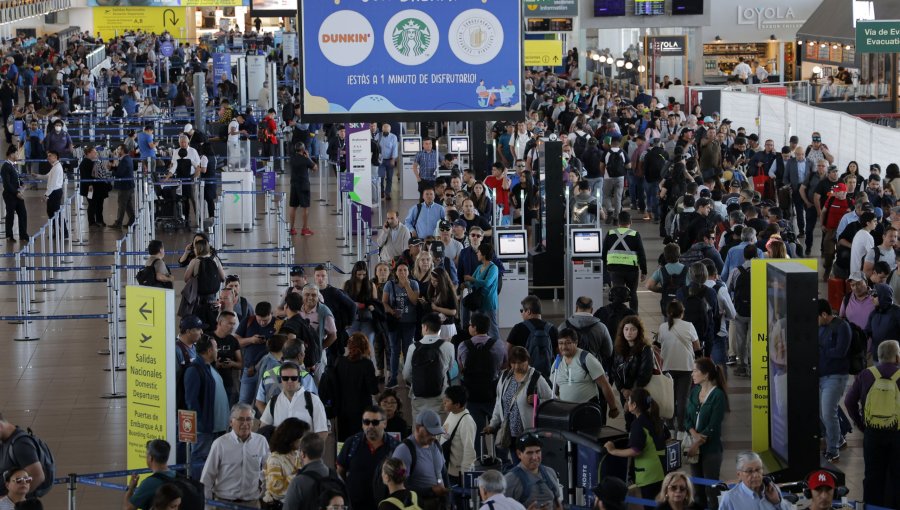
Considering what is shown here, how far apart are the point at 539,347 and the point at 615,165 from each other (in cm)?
1342

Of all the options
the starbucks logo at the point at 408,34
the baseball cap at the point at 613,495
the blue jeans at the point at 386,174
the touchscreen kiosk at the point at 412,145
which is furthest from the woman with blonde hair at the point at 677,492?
the touchscreen kiosk at the point at 412,145

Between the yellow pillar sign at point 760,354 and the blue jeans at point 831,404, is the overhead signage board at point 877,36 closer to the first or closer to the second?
the blue jeans at point 831,404

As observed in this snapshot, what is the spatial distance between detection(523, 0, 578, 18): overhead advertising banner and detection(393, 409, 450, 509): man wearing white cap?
35.1 m

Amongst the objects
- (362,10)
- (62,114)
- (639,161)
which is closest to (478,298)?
(362,10)

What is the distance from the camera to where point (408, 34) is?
16797 millimetres

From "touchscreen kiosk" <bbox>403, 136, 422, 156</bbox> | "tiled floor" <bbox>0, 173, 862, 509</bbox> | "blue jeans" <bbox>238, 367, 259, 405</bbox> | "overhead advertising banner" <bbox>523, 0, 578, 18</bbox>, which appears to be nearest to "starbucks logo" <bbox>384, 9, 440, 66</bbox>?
"tiled floor" <bbox>0, 173, 862, 509</bbox>

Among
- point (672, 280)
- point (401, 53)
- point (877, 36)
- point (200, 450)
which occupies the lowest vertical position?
point (200, 450)

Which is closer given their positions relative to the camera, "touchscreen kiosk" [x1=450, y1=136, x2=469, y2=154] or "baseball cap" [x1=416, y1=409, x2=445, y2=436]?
"baseball cap" [x1=416, y1=409, x2=445, y2=436]

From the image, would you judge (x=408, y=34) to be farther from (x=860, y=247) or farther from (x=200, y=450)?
(x=200, y=450)

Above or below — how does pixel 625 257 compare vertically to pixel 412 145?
below

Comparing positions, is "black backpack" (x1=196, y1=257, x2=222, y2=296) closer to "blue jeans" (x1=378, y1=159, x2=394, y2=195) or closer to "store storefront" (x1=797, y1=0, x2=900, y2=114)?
"blue jeans" (x1=378, y1=159, x2=394, y2=195)

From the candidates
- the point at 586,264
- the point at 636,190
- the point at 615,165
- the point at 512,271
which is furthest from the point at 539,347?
the point at 636,190

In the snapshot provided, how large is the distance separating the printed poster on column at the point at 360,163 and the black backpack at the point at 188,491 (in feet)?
50.5

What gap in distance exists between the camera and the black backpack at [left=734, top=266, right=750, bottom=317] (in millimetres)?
15109
